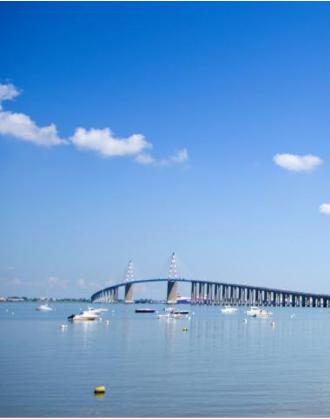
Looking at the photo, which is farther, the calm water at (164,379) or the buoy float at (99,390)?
the buoy float at (99,390)

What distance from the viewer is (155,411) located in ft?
90.7

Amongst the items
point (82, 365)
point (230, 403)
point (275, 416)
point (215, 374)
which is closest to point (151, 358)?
point (82, 365)

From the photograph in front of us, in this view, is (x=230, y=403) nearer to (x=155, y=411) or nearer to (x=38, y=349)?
(x=155, y=411)

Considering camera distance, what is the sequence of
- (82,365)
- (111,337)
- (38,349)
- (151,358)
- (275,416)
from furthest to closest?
(111,337) → (38,349) → (151,358) → (82,365) → (275,416)

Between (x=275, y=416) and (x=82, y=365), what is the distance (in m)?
19.4

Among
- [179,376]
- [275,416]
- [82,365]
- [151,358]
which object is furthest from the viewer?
[151,358]

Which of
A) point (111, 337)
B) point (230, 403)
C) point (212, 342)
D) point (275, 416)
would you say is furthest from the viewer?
point (111, 337)

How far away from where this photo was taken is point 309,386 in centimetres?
3478

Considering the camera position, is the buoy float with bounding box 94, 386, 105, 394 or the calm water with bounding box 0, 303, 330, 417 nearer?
the calm water with bounding box 0, 303, 330, 417

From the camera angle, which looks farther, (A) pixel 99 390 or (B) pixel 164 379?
(B) pixel 164 379

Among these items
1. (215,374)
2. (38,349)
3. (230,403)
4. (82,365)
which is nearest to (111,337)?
(38,349)

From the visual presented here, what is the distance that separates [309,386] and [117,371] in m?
11.9

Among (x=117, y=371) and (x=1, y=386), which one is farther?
(x=117, y=371)

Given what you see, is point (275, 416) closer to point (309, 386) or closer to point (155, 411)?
point (155, 411)
